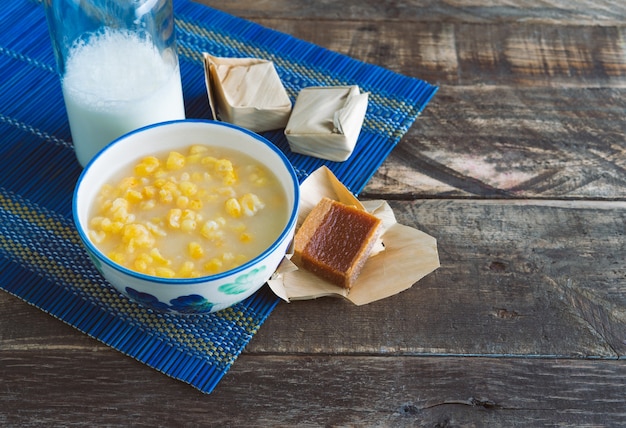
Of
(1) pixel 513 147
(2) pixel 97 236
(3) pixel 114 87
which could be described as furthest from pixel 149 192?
(1) pixel 513 147

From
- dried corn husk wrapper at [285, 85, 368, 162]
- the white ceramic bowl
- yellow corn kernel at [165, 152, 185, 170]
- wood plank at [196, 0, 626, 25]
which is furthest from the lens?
wood plank at [196, 0, 626, 25]

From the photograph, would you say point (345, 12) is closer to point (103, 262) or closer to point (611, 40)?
point (611, 40)

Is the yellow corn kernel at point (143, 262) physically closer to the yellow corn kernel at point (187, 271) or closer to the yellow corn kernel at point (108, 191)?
the yellow corn kernel at point (187, 271)

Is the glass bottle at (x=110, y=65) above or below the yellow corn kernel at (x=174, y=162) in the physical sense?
above

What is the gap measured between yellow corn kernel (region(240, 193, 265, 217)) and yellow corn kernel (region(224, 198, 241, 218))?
10 millimetres

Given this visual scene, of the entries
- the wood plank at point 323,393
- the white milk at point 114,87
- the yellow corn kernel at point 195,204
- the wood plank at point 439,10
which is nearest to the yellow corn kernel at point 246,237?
the yellow corn kernel at point 195,204

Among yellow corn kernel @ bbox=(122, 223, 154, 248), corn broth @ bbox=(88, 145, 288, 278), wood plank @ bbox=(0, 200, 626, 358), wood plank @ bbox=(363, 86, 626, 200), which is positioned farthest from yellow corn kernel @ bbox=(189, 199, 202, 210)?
wood plank @ bbox=(363, 86, 626, 200)

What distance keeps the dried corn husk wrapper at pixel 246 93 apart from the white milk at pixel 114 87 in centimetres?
14

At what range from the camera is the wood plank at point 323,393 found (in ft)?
4.16

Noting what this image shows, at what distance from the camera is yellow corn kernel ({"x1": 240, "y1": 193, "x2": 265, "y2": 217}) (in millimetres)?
1382

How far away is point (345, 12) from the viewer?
2.08 metres

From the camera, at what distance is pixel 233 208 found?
4.51ft

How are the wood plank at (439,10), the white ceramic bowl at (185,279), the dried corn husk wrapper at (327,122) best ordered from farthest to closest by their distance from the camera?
the wood plank at (439,10) → the dried corn husk wrapper at (327,122) → the white ceramic bowl at (185,279)

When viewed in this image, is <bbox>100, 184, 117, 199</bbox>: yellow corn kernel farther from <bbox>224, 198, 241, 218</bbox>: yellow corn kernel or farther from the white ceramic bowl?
<bbox>224, 198, 241, 218</bbox>: yellow corn kernel
